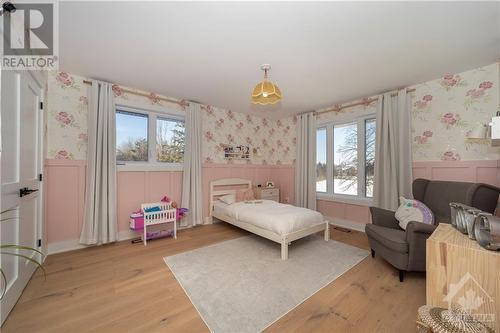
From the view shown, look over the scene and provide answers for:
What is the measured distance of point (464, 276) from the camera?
4.20 ft

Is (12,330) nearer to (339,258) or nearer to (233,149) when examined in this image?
(339,258)

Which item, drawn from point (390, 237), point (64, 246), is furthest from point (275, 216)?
point (64, 246)

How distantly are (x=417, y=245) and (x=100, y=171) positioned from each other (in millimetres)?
4313

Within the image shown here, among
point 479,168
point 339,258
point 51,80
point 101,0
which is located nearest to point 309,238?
point 339,258

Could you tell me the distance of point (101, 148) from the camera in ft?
10.5

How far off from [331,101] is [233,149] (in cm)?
240

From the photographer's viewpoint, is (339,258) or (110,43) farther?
(339,258)

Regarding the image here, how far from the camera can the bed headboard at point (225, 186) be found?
4.53m

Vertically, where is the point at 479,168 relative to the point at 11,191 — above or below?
above

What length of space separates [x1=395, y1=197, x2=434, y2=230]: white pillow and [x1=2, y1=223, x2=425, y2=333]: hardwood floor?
24.6 inches

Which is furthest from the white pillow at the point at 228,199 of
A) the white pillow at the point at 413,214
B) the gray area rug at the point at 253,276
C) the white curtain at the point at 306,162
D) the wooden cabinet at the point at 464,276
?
the wooden cabinet at the point at 464,276

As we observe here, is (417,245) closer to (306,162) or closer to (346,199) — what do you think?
(346,199)

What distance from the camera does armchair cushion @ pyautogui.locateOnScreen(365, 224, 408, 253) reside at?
2.27 metres

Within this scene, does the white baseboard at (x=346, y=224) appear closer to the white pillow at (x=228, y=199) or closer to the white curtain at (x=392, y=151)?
the white curtain at (x=392, y=151)
